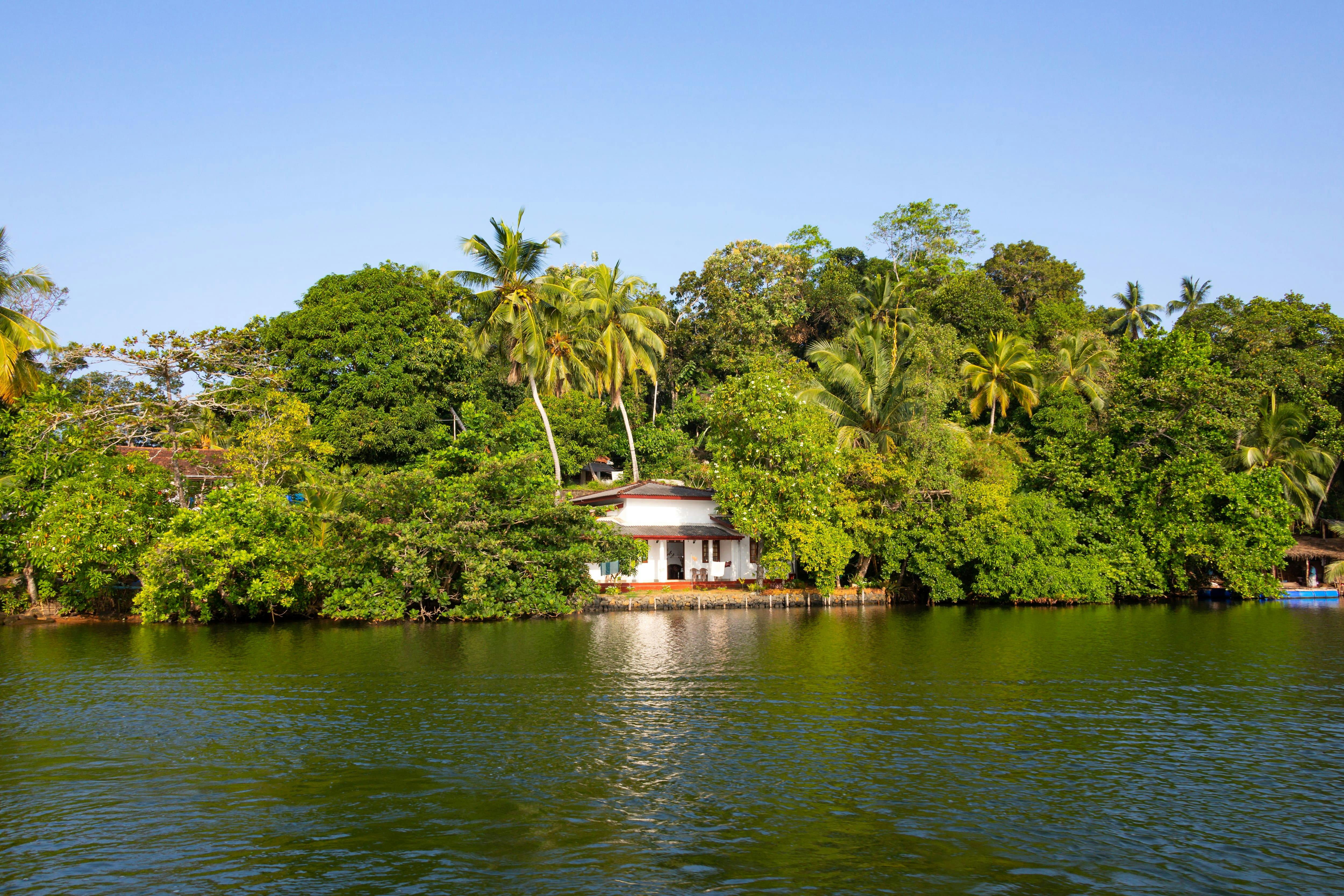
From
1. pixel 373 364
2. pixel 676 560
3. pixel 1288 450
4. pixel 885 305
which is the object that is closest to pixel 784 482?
pixel 676 560

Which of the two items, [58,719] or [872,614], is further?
[872,614]

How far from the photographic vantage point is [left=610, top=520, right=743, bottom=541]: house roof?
117 ft

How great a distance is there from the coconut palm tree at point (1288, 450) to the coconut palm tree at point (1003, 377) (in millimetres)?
9321

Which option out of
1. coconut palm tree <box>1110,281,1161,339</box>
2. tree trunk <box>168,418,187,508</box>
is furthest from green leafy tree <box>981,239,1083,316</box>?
tree trunk <box>168,418,187,508</box>

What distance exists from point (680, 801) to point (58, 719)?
11.4 meters

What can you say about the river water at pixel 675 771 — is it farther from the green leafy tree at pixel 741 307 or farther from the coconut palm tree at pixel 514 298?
the green leafy tree at pixel 741 307

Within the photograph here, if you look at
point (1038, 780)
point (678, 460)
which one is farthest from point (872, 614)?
point (1038, 780)

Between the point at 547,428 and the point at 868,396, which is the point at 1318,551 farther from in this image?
the point at 547,428

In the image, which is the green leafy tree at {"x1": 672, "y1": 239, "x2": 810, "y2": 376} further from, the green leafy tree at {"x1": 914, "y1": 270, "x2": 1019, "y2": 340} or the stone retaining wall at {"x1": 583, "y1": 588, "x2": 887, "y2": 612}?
the stone retaining wall at {"x1": 583, "y1": 588, "x2": 887, "y2": 612}

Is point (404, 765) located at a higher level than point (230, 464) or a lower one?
lower

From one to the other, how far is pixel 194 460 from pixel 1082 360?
134ft

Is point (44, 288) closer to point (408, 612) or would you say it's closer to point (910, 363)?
point (408, 612)

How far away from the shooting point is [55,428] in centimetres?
3109

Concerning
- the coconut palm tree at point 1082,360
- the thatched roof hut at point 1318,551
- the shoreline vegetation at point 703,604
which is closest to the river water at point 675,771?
the shoreline vegetation at point 703,604
